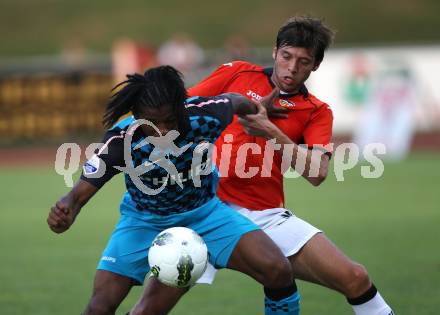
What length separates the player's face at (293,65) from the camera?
6.11 meters

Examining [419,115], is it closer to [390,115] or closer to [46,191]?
[390,115]

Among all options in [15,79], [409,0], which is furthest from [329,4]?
[15,79]

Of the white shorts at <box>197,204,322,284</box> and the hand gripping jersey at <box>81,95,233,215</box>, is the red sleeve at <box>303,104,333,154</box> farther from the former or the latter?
the hand gripping jersey at <box>81,95,233,215</box>

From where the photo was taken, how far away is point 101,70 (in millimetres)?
22656

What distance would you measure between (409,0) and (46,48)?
44.1 feet

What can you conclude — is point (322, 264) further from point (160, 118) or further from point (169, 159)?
point (160, 118)

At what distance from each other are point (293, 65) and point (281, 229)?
3.48ft

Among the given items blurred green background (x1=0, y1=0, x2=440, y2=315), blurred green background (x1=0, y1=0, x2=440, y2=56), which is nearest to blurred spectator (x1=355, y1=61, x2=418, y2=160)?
blurred green background (x1=0, y1=0, x2=440, y2=315)

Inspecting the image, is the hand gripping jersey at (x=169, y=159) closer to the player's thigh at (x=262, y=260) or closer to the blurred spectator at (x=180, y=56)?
the player's thigh at (x=262, y=260)

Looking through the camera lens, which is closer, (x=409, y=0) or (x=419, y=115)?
(x=419, y=115)

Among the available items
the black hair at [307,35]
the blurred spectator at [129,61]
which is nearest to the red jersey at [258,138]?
the black hair at [307,35]

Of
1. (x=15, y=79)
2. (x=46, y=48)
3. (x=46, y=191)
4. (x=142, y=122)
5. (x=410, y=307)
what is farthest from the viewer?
(x=46, y=48)

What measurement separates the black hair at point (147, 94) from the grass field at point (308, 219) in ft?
7.69

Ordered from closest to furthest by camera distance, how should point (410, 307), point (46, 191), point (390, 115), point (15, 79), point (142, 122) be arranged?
point (142, 122) < point (410, 307) < point (46, 191) < point (390, 115) < point (15, 79)
